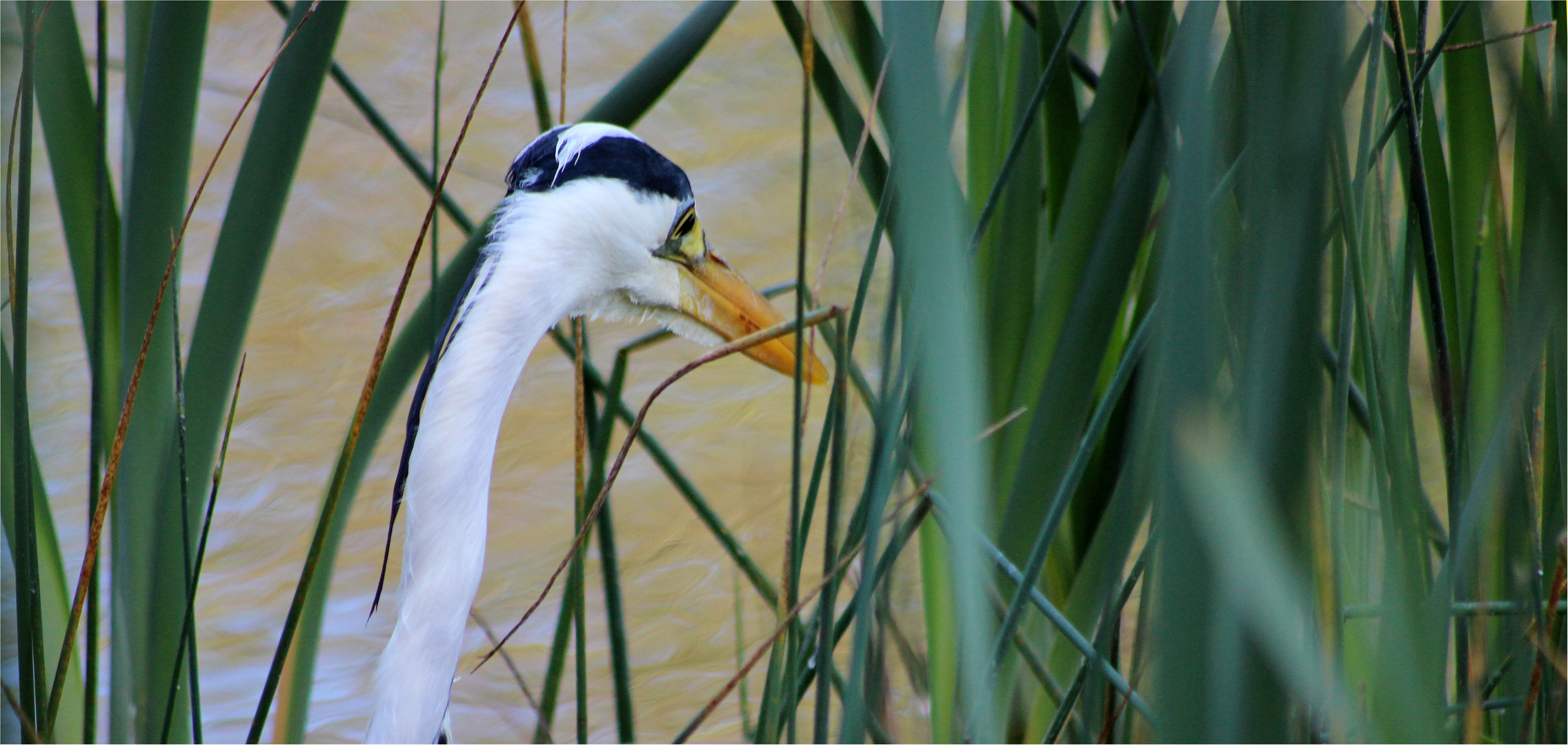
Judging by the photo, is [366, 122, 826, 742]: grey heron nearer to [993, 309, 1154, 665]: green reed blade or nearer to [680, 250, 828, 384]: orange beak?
[680, 250, 828, 384]: orange beak

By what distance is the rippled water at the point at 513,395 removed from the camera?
61.4 inches

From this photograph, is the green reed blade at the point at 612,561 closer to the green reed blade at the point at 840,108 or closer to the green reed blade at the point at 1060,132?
the green reed blade at the point at 840,108

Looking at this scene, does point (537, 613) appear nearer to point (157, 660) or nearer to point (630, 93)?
point (157, 660)

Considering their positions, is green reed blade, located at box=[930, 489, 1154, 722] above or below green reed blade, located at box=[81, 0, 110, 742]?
below

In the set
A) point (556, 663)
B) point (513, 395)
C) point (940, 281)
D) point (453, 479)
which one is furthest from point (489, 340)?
point (513, 395)

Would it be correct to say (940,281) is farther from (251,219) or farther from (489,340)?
(251,219)

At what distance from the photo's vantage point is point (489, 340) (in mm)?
660

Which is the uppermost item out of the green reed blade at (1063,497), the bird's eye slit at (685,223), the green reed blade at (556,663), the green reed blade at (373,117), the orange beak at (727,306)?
the green reed blade at (373,117)

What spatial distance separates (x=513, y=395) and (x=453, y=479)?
1.47m

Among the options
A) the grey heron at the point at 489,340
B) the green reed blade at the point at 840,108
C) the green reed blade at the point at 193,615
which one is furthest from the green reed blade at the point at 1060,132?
the green reed blade at the point at 193,615

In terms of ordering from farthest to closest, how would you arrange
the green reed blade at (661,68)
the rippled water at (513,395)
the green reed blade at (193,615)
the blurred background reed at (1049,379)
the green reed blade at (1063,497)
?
1. the rippled water at (513,395)
2. the green reed blade at (661,68)
3. the green reed blade at (193,615)
4. the green reed blade at (1063,497)
5. the blurred background reed at (1049,379)

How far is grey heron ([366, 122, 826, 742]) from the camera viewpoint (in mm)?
656

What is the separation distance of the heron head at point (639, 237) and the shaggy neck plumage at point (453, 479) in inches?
2.5

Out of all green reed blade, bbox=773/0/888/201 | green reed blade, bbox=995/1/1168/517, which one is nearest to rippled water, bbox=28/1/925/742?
green reed blade, bbox=773/0/888/201
